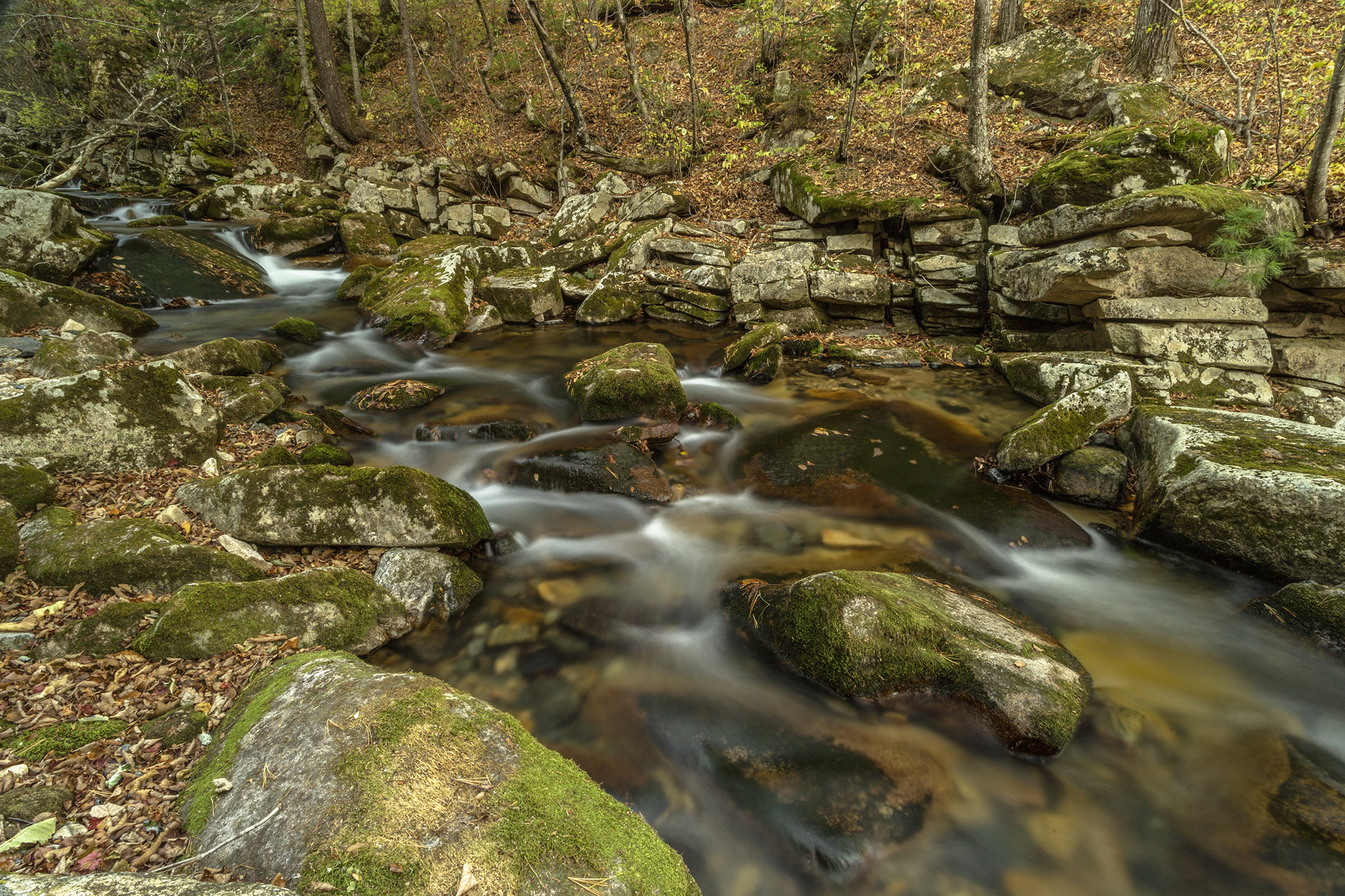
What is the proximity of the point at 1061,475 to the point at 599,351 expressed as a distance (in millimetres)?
7583

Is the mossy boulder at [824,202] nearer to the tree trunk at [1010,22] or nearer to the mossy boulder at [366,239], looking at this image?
the tree trunk at [1010,22]

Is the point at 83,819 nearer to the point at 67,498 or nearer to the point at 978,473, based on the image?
the point at 67,498

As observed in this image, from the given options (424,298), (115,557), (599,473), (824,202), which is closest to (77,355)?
(115,557)

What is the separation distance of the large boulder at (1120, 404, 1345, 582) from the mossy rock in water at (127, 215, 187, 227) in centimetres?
2062

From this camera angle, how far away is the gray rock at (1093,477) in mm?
5547

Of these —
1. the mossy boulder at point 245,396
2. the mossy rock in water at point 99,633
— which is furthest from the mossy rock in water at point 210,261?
the mossy rock in water at point 99,633

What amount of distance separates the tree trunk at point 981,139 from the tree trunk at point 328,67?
19.3 meters

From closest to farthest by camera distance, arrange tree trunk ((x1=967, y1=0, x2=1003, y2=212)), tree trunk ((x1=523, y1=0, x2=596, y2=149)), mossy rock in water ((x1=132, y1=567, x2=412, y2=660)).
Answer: mossy rock in water ((x1=132, y1=567, x2=412, y2=660)) → tree trunk ((x1=967, y1=0, x2=1003, y2=212)) → tree trunk ((x1=523, y1=0, x2=596, y2=149))

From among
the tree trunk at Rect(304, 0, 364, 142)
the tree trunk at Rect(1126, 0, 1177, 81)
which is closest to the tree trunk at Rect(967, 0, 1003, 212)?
the tree trunk at Rect(1126, 0, 1177, 81)

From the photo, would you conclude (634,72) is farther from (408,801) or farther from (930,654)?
(408,801)

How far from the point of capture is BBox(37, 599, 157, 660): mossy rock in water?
9.26 feet

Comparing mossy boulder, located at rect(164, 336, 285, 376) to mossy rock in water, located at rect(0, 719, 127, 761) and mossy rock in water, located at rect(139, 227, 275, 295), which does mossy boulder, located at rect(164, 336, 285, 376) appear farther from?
mossy rock in water, located at rect(0, 719, 127, 761)

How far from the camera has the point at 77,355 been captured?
5.73 meters

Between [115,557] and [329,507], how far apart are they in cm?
124
